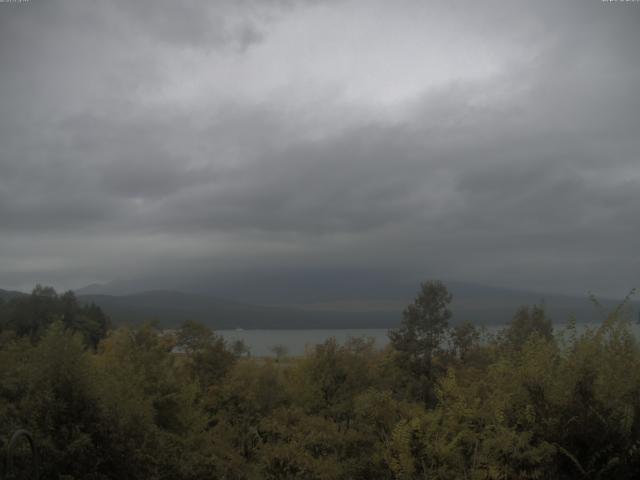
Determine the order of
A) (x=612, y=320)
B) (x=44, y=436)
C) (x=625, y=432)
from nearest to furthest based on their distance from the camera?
(x=625, y=432), (x=612, y=320), (x=44, y=436)

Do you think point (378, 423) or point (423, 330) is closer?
point (378, 423)

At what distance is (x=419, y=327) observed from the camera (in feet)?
131

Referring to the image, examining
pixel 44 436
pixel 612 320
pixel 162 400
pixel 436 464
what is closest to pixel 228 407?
pixel 162 400

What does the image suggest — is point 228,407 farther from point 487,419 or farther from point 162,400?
point 487,419

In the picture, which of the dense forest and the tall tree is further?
the tall tree

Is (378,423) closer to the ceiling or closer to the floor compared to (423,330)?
closer to the floor

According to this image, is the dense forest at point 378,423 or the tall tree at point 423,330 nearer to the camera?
the dense forest at point 378,423

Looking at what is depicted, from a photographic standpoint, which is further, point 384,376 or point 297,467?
point 384,376

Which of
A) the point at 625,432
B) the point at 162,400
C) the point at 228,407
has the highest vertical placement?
the point at 625,432

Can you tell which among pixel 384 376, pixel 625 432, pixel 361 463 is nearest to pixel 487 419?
pixel 625 432

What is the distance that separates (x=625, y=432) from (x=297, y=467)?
891 centimetres

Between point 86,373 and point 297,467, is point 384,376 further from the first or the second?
point 86,373

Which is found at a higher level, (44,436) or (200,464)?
(44,436)

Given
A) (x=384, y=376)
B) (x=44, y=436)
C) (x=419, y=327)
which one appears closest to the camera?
(x=44, y=436)
